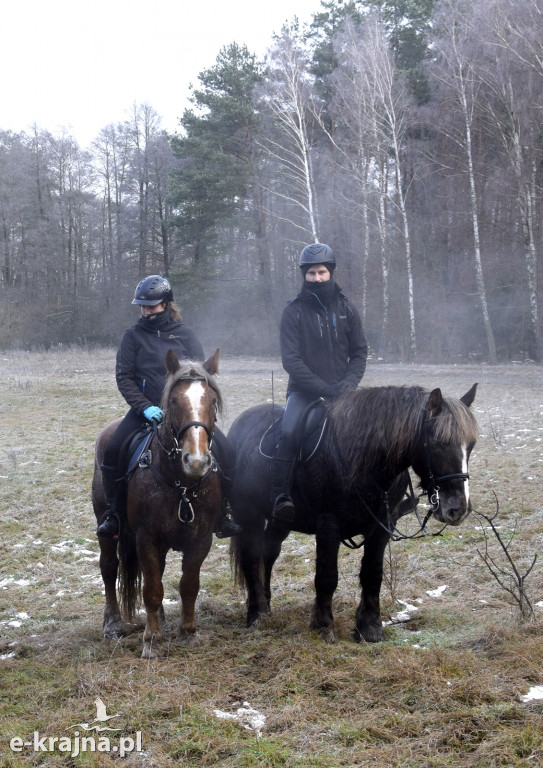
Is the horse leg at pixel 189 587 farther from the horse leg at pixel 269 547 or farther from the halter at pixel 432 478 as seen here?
the halter at pixel 432 478

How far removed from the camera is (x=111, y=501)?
538cm

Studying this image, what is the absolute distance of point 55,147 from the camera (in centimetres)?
4016

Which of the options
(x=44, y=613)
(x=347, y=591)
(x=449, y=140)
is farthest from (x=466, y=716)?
(x=449, y=140)

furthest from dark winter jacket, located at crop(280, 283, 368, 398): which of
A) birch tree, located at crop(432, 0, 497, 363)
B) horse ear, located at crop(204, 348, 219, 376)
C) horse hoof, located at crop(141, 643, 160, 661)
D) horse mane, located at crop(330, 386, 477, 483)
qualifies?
birch tree, located at crop(432, 0, 497, 363)

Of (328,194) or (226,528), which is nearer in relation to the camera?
(226,528)

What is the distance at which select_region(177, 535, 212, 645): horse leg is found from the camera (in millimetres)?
4945

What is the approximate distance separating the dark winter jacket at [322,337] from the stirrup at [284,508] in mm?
820

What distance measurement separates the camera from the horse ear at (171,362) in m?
4.77

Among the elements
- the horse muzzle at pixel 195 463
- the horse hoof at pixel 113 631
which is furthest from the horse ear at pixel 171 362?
the horse hoof at pixel 113 631

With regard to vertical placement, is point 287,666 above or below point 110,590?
below

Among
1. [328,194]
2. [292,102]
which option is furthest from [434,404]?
[328,194]

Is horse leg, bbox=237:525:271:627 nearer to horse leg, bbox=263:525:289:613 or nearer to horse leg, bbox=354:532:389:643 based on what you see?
horse leg, bbox=263:525:289:613

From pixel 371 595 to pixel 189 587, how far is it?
131cm

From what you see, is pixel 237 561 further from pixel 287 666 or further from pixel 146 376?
pixel 146 376
